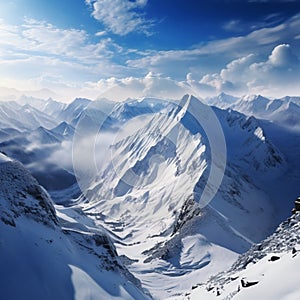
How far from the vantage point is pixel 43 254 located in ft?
104

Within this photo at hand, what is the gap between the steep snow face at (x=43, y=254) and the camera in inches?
1120

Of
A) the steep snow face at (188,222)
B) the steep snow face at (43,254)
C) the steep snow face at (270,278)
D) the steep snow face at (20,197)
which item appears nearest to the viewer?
the steep snow face at (270,278)

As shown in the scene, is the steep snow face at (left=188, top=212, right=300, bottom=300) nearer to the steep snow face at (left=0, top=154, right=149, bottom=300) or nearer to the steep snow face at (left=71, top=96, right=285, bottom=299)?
→ the steep snow face at (left=0, top=154, right=149, bottom=300)

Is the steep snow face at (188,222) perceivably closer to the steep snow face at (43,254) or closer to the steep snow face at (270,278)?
the steep snow face at (43,254)

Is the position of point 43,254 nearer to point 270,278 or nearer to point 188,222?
point 270,278

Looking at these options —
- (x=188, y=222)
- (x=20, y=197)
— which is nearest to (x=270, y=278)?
(x=20, y=197)

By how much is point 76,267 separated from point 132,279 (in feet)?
45.2

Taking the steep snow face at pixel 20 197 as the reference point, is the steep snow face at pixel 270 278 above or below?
below

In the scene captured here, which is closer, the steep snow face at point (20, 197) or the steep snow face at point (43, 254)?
the steep snow face at point (43, 254)

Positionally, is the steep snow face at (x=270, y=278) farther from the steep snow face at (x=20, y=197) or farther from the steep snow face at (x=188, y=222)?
the steep snow face at (x=188, y=222)

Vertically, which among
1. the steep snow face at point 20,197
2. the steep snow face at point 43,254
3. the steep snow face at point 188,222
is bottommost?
the steep snow face at point 188,222

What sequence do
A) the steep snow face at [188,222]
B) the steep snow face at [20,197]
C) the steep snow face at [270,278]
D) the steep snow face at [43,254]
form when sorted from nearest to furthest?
the steep snow face at [270,278] < the steep snow face at [43,254] < the steep snow face at [20,197] < the steep snow face at [188,222]

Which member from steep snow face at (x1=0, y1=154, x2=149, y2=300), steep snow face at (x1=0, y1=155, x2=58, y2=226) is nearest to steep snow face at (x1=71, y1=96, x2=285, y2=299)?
steep snow face at (x1=0, y1=154, x2=149, y2=300)

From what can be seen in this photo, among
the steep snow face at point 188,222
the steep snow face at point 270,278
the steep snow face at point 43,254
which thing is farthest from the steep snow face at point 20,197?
the steep snow face at point 188,222
